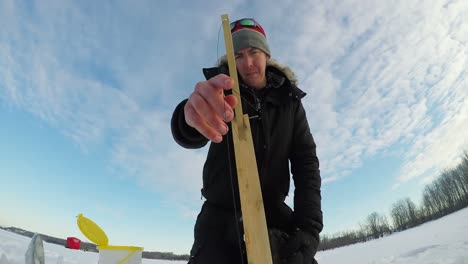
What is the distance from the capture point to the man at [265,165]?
1.58 meters

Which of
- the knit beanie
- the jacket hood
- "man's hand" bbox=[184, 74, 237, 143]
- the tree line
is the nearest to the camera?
"man's hand" bbox=[184, 74, 237, 143]

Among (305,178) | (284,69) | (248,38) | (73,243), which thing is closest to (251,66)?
(248,38)

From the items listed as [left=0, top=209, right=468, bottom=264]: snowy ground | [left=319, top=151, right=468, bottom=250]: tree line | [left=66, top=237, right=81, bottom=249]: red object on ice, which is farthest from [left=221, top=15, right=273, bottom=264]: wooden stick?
[left=319, top=151, right=468, bottom=250]: tree line

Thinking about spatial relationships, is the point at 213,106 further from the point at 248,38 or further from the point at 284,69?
the point at 284,69

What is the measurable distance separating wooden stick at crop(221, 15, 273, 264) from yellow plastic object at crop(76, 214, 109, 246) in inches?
43.1

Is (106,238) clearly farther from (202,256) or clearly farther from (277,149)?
(277,149)

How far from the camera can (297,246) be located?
1.54 metres

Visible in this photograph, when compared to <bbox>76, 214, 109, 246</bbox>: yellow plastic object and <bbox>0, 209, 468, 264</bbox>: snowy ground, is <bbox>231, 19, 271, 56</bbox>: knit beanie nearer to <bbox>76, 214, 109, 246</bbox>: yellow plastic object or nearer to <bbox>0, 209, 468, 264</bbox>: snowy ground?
<bbox>76, 214, 109, 246</bbox>: yellow plastic object

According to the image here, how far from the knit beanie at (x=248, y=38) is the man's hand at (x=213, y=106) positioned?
998mm

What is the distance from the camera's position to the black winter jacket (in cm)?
175

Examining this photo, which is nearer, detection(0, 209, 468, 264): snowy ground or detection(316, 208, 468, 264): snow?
Answer: detection(0, 209, 468, 264): snowy ground

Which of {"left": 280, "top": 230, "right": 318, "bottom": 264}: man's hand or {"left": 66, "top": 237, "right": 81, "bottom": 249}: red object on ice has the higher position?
{"left": 66, "top": 237, "right": 81, "bottom": 249}: red object on ice

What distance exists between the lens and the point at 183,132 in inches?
57.1

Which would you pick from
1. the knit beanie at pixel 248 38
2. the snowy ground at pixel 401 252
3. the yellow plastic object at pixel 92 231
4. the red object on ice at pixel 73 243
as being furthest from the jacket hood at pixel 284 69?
the snowy ground at pixel 401 252
